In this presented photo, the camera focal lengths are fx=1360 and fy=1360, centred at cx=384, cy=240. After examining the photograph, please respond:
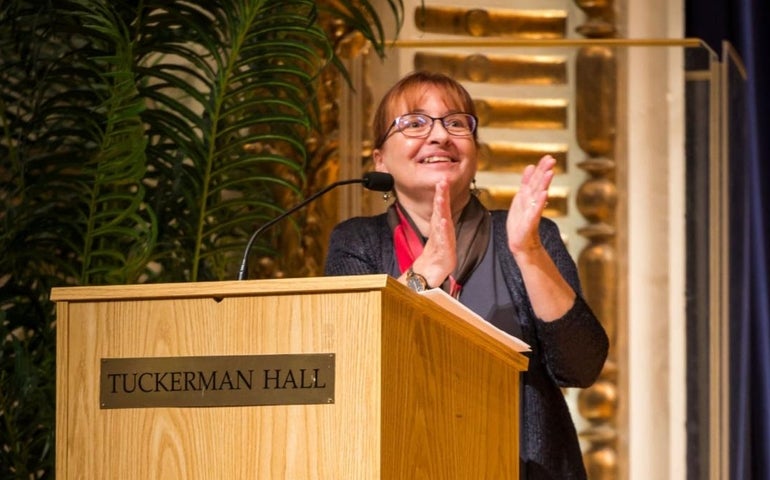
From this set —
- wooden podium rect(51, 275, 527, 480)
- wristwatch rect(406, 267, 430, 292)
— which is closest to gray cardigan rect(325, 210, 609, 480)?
wristwatch rect(406, 267, 430, 292)

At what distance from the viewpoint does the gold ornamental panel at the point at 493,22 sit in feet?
13.8

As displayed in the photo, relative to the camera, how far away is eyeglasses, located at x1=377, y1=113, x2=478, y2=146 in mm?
2738

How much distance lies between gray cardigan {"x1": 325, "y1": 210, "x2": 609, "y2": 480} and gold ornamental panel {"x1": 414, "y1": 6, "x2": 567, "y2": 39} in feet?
5.37

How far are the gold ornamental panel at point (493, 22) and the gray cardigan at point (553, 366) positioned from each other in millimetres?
1635

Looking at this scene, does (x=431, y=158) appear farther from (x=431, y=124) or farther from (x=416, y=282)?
(x=416, y=282)

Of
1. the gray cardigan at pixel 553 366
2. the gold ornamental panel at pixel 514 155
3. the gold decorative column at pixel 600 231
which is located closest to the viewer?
the gray cardigan at pixel 553 366

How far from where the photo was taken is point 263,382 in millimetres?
1784

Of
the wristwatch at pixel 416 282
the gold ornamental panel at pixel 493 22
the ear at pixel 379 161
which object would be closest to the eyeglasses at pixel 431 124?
the ear at pixel 379 161

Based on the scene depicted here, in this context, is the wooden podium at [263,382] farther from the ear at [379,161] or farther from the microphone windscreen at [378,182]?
the ear at [379,161]

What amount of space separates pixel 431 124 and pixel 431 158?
0.23 ft

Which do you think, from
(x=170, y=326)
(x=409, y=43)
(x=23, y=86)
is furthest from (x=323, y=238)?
(x=170, y=326)

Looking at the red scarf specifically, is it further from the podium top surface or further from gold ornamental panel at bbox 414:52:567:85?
gold ornamental panel at bbox 414:52:567:85

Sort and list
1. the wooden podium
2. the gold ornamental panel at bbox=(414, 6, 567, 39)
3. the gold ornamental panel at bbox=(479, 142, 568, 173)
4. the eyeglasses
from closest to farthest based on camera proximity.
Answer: the wooden podium < the eyeglasses < the gold ornamental panel at bbox=(479, 142, 568, 173) < the gold ornamental panel at bbox=(414, 6, 567, 39)

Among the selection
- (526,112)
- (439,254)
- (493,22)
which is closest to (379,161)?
(439,254)
